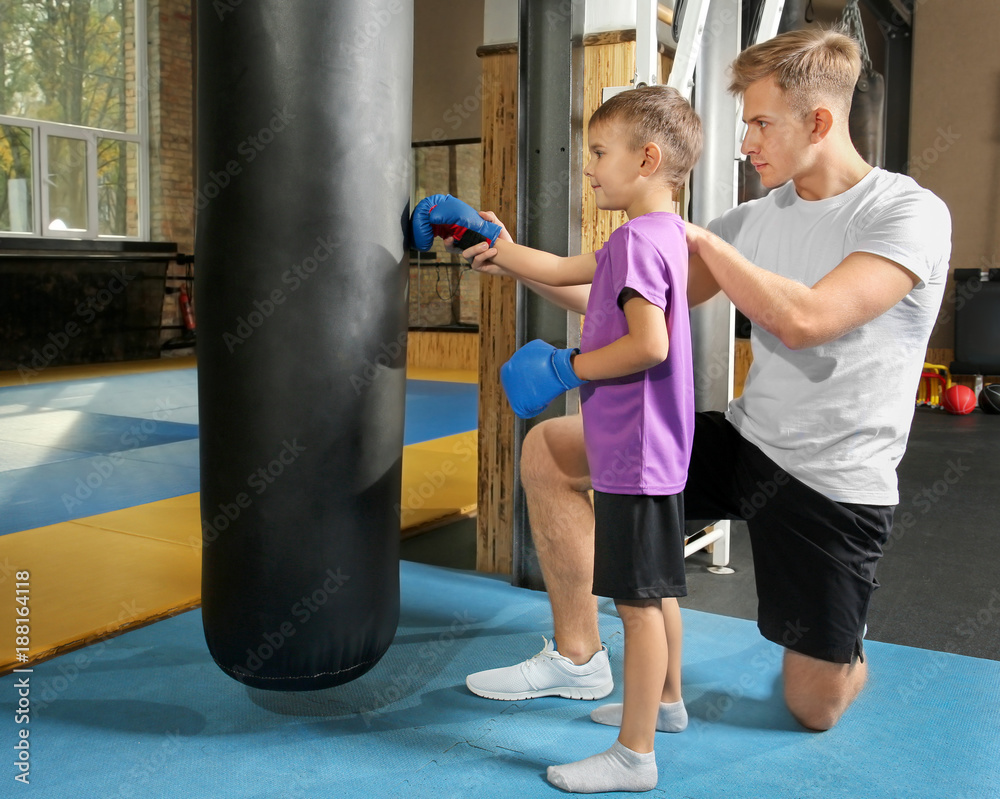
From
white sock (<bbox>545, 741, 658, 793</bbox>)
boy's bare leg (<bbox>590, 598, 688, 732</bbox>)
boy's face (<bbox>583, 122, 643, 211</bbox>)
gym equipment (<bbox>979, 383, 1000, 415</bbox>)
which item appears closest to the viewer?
white sock (<bbox>545, 741, 658, 793</bbox>)

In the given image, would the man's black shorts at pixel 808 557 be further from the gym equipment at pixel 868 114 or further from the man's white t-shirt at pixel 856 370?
the gym equipment at pixel 868 114

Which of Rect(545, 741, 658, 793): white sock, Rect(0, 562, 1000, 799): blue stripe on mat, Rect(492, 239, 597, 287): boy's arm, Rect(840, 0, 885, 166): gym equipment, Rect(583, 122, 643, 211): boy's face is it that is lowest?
Rect(0, 562, 1000, 799): blue stripe on mat

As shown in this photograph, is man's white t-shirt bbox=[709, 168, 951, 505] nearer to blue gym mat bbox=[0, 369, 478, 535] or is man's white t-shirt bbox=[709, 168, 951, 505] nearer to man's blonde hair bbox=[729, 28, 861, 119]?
man's blonde hair bbox=[729, 28, 861, 119]

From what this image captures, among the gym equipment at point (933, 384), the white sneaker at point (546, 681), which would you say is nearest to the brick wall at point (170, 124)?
the gym equipment at point (933, 384)

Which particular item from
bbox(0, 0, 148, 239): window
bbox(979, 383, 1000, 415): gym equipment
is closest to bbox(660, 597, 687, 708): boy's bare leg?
bbox(979, 383, 1000, 415): gym equipment

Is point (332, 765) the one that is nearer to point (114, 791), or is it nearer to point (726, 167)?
point (114, 791)

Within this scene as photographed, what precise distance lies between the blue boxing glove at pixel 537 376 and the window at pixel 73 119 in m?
9.35

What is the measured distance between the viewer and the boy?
172cm

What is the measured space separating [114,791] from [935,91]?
949cm

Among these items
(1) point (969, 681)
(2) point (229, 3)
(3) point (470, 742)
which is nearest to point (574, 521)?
(3) point (470, 742)

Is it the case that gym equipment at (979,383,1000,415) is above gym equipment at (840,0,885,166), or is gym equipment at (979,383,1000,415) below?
below

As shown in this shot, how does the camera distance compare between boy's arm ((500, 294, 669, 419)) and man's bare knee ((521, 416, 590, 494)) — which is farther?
man's bare knee ((521, 416, 590, 494))

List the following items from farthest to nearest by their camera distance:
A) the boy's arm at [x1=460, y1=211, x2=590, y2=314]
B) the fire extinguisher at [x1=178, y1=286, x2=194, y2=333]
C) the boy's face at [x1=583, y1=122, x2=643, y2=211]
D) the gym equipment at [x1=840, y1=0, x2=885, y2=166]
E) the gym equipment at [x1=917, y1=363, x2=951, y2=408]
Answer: the fire extinguisher at [x1=178, y1=286, x2=194, y2=333]
the gym equipment at [x1=917, y1=363, x2=951, y2=408]
the gym equipment at [x1=840, y1=0, x2=885, y2=166]
the boy's arm at [x1=460, y1=211, x2=590, y2=314]
the boy's face at [x1=583, y1=122, x2=643, y2=211]

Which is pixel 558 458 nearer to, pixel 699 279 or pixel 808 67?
pixel 699 279
